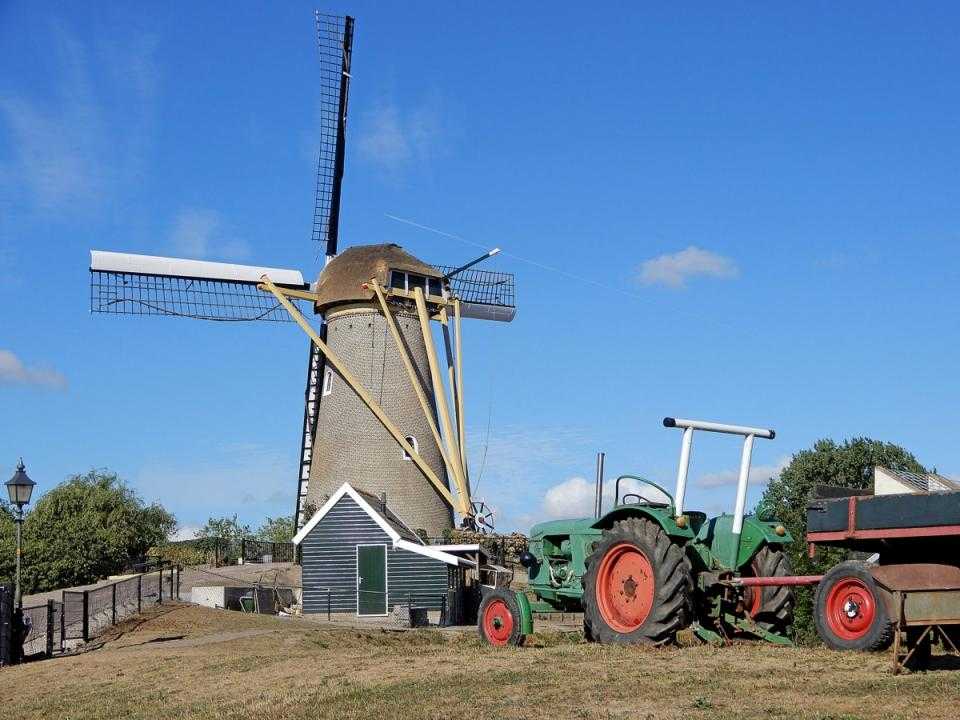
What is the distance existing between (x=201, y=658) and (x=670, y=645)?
6717 mm

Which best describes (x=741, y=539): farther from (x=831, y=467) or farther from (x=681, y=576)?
(x=831, y=467)

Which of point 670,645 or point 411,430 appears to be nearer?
point 670,645

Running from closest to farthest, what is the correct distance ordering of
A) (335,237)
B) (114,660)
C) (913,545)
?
1. (913,545)
2. (114,660)
3. (335,237)

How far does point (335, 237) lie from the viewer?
43156 mm

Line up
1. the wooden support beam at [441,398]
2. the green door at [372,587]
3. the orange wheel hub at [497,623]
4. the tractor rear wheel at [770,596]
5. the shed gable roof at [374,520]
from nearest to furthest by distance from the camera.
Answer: the tractor rear wheel at [770,596] < the orange wheel hub at [497,623] < the shed gable roof at [374,520] < the green door at [372,587] < the wooden support beam at [441,398]

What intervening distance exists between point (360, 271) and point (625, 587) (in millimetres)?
25396

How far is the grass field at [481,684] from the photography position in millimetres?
9484

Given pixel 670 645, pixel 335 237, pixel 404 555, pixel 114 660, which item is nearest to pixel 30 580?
pixel 335 237

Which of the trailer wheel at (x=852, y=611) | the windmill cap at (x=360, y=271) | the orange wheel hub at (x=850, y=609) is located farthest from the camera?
the windmill cap at (x=360, y=271)

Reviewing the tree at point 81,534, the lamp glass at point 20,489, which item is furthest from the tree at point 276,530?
the lamp glass at point 20,489

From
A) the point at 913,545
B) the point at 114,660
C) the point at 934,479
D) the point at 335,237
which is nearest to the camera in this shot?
the point at 913,545

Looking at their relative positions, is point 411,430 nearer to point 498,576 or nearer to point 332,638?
point 498,576

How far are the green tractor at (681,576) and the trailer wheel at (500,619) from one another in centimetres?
2

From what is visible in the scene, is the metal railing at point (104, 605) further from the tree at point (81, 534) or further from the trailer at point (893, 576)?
the tree at point (81, 534)
